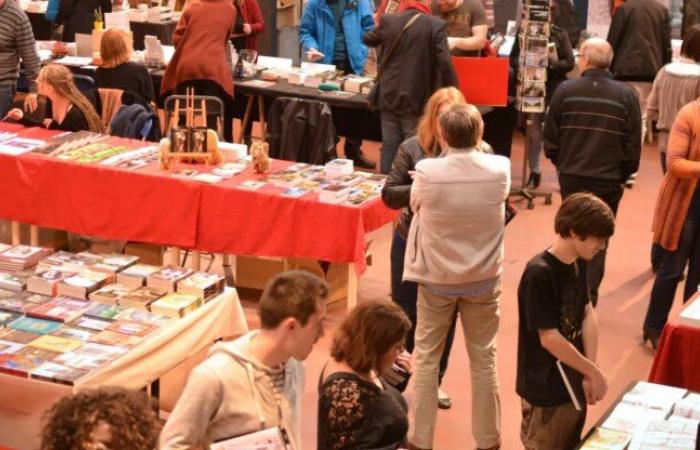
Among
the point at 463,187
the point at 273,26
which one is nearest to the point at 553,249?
the point at 463,187

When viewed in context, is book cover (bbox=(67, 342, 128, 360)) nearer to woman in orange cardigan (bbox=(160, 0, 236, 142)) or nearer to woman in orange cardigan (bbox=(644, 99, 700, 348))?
woman in orange cardigan (bbox=(644, 99, 700, 348))

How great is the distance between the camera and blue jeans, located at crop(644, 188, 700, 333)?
20.1 ft

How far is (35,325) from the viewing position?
4.78 metres

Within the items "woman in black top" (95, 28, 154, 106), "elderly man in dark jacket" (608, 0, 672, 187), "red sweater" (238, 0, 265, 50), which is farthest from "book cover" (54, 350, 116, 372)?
"elderly man in dark jacket" (608, 0, 672, 187)

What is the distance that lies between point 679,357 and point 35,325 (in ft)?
8.26

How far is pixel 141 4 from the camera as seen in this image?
1182cm

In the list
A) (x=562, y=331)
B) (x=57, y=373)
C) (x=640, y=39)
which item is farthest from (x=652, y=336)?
(x=640, y=39)

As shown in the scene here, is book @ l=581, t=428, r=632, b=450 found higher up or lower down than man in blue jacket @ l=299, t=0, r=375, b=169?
lower down

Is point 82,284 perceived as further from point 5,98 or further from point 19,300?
point 5,98

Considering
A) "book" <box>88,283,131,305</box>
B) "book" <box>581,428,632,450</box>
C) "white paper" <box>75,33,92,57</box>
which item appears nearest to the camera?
"book" <box>581,428,632,450</box>

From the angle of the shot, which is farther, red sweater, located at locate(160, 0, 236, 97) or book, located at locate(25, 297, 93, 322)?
red sweater, located at locate(160, 0, 236, 97)

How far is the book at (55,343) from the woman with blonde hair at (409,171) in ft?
4.72

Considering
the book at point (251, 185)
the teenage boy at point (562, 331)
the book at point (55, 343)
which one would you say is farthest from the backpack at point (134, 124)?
the teenage boy at point (562, 331)

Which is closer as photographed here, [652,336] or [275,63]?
[652,336]
